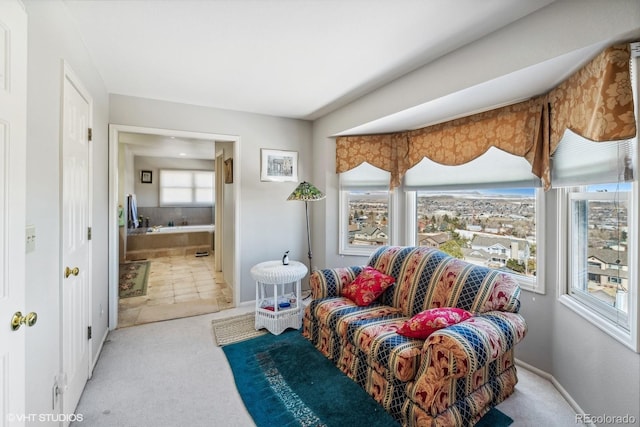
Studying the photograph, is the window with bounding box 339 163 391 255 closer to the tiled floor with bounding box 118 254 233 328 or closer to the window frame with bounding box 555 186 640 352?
the window frame with bounding box 555 186 640 352

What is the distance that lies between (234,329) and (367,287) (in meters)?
1.53

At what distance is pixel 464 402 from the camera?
5.43 ft

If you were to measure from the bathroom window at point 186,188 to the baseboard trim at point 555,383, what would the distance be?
7.64 metres

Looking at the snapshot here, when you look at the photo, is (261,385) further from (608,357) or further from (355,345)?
(608,357)

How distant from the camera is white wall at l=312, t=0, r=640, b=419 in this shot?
1.45m

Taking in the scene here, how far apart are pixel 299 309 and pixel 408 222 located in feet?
5.32

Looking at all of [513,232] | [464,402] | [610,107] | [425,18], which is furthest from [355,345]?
[425,18]

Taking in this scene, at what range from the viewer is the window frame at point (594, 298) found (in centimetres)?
144

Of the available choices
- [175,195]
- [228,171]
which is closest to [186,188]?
[175,195]

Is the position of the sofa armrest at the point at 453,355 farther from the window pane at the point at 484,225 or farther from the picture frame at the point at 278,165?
the picture frame at the point at 278,165

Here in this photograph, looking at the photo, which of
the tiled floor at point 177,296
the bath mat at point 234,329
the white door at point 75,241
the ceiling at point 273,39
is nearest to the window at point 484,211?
the ceiling at point 273,39

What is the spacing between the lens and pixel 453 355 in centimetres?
147

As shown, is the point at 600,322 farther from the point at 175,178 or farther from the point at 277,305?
the point at 175,178

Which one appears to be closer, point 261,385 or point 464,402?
point 464,402
